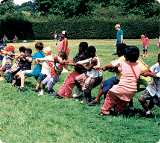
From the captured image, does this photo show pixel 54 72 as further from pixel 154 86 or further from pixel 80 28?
pixel 80 28

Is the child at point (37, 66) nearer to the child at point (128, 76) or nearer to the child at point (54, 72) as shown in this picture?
the child at point (54, 72)

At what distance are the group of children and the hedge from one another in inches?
1303

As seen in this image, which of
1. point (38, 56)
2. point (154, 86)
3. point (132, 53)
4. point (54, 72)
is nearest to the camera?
point (132, 53)

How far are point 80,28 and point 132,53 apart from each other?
37371 millimetres

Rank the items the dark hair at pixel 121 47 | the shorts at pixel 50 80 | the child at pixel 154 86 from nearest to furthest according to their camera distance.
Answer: the child at pixel 154 86, the dark hair at pixel 121 47, the shorts at pixel 50 80

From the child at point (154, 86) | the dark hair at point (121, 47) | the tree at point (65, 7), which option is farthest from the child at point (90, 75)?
the tree at point (65, 7)

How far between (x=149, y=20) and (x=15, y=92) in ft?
132

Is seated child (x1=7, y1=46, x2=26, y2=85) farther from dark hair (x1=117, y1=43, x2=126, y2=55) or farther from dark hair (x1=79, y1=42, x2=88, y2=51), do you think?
dark hair (x1=117, y1=43, x2=126, y2=55)

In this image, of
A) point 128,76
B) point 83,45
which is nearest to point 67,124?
point 128,76

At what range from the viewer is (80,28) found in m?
41.3

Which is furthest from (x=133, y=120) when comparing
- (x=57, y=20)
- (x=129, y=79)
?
(x=57, y=20)

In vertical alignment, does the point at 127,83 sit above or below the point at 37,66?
below

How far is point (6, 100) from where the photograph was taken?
6539 mm

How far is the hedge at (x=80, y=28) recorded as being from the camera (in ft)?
132
